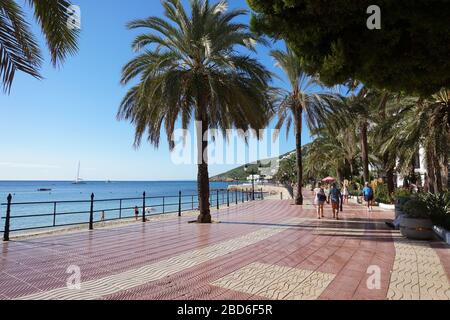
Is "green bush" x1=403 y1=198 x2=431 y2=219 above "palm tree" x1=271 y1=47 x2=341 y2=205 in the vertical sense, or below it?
below

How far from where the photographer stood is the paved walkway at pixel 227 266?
14.9 ft

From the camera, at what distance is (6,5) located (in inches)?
223

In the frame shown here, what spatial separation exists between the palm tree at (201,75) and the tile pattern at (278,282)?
292 inches

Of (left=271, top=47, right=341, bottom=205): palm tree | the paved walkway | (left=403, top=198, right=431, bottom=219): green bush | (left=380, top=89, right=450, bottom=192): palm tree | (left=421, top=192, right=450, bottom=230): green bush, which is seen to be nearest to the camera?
the paved walkway

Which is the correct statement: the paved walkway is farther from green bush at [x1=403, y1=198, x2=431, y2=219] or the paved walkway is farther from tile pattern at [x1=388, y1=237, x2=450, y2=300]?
green bush at [x1=403, y1=198, x2=431, y2=219]

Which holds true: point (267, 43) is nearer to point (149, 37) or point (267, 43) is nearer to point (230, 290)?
point (149, 37)

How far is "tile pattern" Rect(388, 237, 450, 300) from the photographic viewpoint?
4.43 metres

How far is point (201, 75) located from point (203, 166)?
3.51 m

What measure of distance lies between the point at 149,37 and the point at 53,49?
700 cm

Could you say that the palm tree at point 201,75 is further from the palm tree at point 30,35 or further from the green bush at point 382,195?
the green bush at point 382,195

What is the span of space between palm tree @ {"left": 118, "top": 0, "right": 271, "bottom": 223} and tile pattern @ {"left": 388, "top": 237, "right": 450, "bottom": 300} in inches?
275

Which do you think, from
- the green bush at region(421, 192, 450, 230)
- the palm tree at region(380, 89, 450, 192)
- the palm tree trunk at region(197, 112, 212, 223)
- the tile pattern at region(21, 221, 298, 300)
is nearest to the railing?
the palm tree trunk at region(197, 112, 212, 223)

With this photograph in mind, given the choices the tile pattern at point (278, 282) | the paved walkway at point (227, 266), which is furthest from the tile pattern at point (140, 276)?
the tile pattern at point (278, 282)
